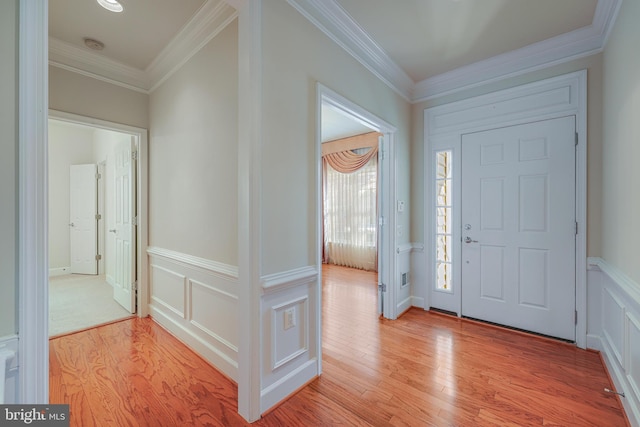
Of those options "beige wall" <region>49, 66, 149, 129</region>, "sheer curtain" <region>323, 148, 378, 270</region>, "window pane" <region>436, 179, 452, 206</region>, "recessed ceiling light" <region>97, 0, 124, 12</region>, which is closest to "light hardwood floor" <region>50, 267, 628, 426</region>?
"window pane" <region>436, 179, 452, 206</region>

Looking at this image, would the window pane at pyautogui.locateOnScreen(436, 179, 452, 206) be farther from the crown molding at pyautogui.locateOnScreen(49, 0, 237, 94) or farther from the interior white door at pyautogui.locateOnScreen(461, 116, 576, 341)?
the crown molding at pyautogui.locateOnScreen(49, 0, 237, 94)

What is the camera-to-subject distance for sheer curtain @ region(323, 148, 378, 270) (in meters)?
5.57

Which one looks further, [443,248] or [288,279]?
[443,248]

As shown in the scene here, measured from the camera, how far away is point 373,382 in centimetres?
196

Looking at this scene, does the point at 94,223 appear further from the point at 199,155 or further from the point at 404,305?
the point at 404,305

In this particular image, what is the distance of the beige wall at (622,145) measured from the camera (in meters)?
1.57

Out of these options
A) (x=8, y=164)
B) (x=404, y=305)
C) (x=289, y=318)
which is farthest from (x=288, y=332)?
(x=404, y=305)

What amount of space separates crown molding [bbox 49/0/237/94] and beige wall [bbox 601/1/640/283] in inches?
103

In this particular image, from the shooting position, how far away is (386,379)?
6.55ft

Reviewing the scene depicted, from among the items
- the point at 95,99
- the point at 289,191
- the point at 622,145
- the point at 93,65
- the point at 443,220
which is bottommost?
the point at 443,220

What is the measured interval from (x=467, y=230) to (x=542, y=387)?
156 centimetres

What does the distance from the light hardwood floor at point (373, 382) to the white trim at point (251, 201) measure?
9.2 inches

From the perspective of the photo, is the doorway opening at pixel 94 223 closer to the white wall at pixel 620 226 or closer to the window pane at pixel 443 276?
the window pane at pixel 443 276

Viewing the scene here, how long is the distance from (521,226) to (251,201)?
271 centimetres
